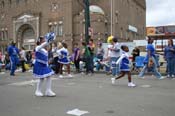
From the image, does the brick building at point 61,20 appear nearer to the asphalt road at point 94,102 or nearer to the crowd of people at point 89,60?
the crowd of people at point 89,60

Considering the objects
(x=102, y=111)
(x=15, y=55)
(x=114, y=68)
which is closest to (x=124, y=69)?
(x=114, y=68)

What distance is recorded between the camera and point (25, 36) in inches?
2574

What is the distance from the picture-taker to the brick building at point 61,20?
57.4 meters

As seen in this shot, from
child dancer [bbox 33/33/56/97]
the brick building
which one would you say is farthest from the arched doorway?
child dancer [bbox 33/33/56/97]

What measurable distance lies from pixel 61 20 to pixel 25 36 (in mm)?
9822

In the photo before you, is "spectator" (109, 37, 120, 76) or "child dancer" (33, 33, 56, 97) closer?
"child dancer" (33, 33, 56, 97)

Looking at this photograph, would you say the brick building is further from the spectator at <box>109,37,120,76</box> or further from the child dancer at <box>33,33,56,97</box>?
the child dancer at <box>33,33,56,97</box>

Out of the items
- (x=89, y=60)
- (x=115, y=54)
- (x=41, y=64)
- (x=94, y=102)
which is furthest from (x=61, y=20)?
(x=94, y=102)

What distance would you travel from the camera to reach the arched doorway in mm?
64294

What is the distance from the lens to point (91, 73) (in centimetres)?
1911

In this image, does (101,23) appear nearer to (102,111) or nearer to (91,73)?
(91,73)

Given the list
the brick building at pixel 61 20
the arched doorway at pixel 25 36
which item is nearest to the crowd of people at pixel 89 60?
the brick building at pixel 61 20

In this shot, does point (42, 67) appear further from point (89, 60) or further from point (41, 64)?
point (89, 60)

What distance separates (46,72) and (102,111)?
2.74 m
